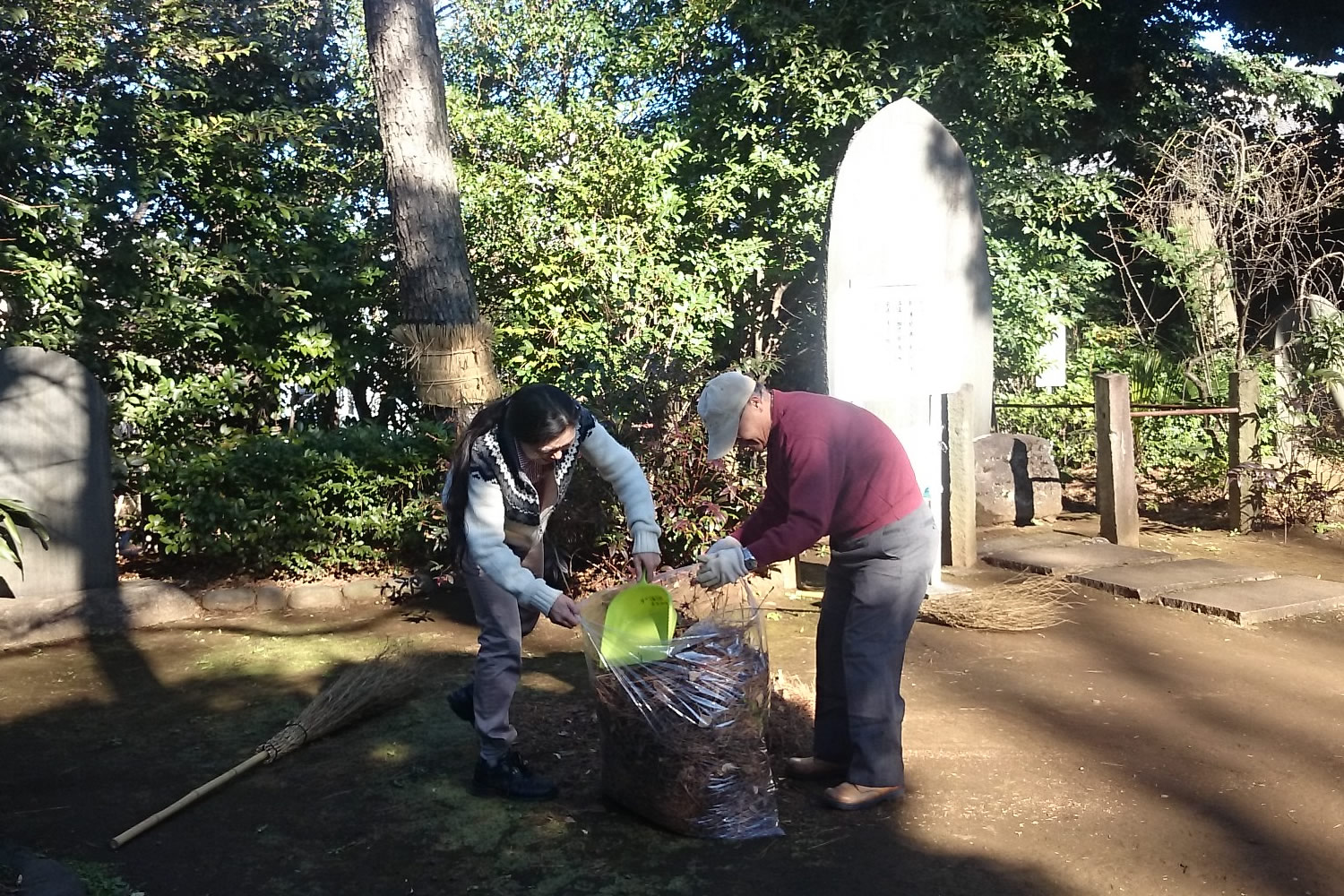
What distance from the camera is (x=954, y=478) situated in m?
7.49

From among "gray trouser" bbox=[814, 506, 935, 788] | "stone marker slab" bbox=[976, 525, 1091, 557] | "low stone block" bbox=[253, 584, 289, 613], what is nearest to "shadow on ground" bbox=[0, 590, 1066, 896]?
"gray trouser" bbox=[814, 506, 935, 788]

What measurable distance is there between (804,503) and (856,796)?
3.38 ft

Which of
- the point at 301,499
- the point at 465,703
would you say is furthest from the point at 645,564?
the point at 301,499

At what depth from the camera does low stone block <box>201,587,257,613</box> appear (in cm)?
678

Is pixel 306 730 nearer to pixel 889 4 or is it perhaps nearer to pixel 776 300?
pixel 776 300

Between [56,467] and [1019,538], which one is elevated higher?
[56,467]

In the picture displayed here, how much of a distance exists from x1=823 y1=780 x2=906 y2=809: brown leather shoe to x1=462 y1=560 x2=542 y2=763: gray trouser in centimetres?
113

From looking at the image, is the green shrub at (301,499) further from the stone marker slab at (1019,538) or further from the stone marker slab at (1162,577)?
the stone marker slab at (1162,577)

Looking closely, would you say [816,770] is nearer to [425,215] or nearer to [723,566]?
[723,566]

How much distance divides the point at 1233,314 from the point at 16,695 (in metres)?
10.9

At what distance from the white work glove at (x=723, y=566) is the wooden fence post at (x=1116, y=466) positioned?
18.1 ft

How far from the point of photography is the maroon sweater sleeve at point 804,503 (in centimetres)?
350

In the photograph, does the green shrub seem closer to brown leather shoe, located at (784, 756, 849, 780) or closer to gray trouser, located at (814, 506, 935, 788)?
brown leather shoe, located at (784, 756, 849, 780)

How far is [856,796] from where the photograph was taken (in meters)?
3.74
